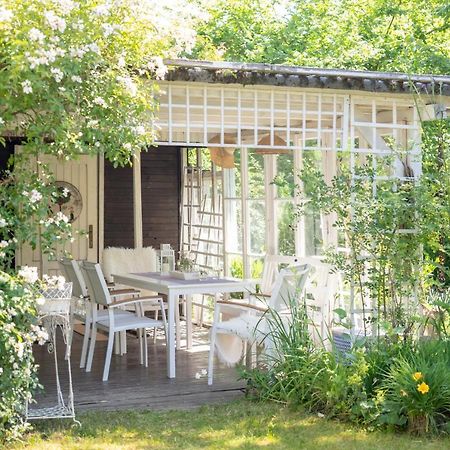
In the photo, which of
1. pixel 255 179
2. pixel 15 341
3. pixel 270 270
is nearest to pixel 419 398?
pixel 15 341

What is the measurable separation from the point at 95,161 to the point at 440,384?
6552 millimetres

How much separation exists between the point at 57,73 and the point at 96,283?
111 inches

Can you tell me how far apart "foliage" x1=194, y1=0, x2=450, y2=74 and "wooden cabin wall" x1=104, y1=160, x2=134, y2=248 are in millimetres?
4751

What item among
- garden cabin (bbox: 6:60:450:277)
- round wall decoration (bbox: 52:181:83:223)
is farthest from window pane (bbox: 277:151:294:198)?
round wall decoration (bbox: 52:181:83:223)

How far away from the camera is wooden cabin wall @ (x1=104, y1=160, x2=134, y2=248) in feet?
37.2

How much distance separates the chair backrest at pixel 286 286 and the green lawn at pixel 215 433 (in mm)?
1026

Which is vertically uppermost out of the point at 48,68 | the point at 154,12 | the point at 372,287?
the point at 154,12

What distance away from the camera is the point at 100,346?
926 centimetres

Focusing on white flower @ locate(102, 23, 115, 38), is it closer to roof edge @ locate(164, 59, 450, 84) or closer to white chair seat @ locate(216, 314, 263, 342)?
roof edge @ locate(164, 59, 450, 84)

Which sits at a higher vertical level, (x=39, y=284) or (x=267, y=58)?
(x=267, y=58)

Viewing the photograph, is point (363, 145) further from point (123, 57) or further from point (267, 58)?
point (267, 58)

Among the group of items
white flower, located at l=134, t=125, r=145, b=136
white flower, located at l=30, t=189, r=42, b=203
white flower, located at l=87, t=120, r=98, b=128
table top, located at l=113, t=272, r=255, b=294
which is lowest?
table top, located at l=113, t=272, r=255, b=294

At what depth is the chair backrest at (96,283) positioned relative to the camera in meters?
7.55

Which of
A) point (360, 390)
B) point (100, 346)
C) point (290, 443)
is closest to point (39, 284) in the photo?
point (290, 443)
